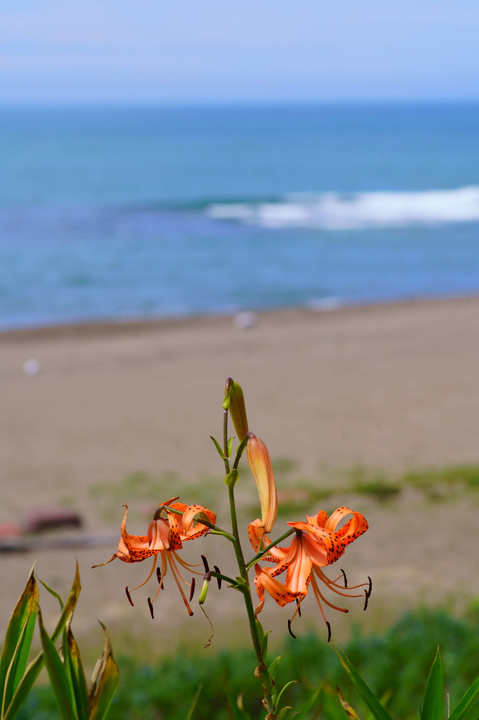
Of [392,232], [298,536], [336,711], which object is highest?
[298,536]

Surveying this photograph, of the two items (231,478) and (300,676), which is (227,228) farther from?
(231,478)

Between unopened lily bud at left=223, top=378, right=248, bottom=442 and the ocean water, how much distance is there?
14.0m

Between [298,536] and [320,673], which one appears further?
[320,673]

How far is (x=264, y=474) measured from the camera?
2.97 feet

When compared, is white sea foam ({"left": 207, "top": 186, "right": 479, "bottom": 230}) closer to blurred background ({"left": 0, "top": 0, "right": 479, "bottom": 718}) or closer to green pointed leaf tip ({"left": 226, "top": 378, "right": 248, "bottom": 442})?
blurred background ({"left": 0, "top": 0, "right": 479, "bottom": 718})

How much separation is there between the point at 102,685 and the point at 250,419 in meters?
7.64

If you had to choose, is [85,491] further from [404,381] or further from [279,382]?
[404,381]

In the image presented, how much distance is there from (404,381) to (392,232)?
14.5 m

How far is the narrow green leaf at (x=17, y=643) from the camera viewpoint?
983 millimetres

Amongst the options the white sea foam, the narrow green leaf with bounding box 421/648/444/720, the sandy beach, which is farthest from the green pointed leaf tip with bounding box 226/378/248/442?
the white sea foam

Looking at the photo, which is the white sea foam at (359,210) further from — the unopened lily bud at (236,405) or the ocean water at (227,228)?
the unopened lily bud at (236,405)

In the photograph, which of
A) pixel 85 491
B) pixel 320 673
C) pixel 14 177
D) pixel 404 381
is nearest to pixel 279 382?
pixel 404 381

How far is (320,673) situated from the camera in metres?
2.89

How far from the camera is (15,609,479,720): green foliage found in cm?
265
